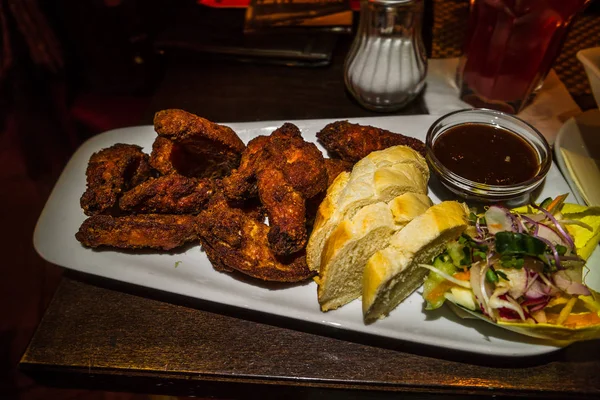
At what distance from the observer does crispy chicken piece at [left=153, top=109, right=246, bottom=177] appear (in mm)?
2526

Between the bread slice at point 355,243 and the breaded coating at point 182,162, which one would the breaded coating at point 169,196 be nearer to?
the breaded coating at point 182,162

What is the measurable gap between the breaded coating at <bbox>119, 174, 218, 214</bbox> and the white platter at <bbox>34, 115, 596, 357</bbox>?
0.24 metres

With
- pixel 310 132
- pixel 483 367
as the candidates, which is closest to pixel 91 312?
pixel 310 132

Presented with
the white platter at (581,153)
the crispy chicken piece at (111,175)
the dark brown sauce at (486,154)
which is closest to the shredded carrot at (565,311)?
the dark brown sauce at (486,154)

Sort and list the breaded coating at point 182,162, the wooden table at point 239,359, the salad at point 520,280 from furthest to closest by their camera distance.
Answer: the breaded coating at point 182,162 → the wooden table at point 239,359 → the salad at point 520,280

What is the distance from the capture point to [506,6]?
9.52 feet

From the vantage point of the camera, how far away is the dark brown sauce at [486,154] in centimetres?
244

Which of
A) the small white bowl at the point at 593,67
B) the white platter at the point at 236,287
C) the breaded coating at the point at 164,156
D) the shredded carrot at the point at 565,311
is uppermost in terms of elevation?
the small white bowl at the point at 593,67

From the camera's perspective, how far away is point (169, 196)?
97.4 inches

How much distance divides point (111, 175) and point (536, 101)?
3.03 metres

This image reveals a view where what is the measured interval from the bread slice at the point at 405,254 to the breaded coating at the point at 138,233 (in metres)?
0.99

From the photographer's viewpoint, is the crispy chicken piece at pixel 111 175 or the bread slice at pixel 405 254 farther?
the crispy chicken piece at pixel 111 175

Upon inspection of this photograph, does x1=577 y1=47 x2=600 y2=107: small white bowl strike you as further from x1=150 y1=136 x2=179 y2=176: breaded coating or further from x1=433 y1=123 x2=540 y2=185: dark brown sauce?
x1=150 y1=136 x2=179 y2=176: breaded coating

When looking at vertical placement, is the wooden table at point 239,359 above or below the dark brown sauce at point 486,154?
below
